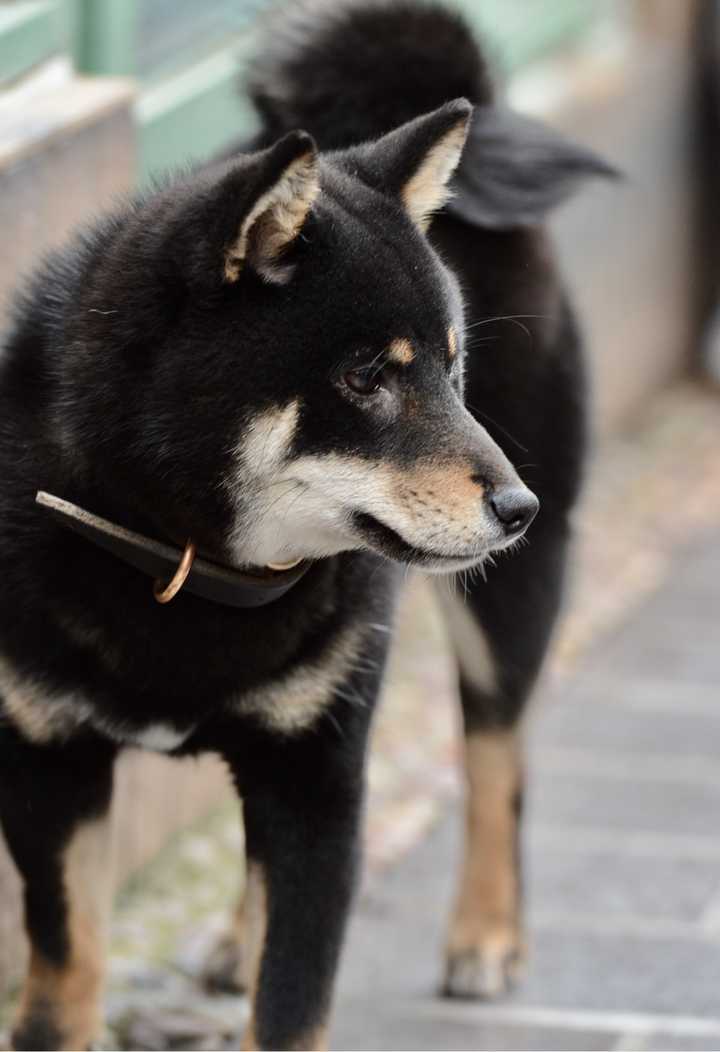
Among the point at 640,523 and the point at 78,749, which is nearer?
the point at 78,749

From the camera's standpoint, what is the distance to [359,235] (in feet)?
8.58

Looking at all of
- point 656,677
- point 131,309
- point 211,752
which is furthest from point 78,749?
point 656,677

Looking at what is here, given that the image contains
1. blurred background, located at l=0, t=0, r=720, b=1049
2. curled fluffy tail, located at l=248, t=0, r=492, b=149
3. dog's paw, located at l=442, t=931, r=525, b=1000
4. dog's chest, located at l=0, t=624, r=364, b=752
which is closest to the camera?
dog's chest, located at l=0, t=624, r=364, b=752

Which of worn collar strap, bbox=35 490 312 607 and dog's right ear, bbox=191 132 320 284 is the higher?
dog's right ear, bbox=191 132 320 284

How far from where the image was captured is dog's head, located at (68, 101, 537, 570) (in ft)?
8.34

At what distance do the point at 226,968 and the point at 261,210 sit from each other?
1.91 meters

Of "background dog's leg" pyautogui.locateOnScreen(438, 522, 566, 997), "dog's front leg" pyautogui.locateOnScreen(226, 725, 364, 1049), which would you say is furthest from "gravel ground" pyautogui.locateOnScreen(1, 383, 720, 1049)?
"dog's front leg" pyautogui.locateOnScreen(226, 725, 364, 1049)

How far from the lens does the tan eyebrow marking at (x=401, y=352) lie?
257cm

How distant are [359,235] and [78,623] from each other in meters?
0.69

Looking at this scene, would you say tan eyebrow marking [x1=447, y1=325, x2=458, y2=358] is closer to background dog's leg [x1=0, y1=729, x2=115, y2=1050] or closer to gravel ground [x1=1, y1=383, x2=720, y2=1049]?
background dog's leg [x1=0, y1=729, x2=115, y2=1050]

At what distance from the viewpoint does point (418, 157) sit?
2.76 meters

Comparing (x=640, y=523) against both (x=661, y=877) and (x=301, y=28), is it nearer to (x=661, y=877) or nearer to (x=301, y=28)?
(x=661, y=877)

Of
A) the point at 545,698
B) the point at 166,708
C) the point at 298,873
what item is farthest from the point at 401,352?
the point at 545,698

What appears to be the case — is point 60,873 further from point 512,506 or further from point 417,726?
point 417,726
